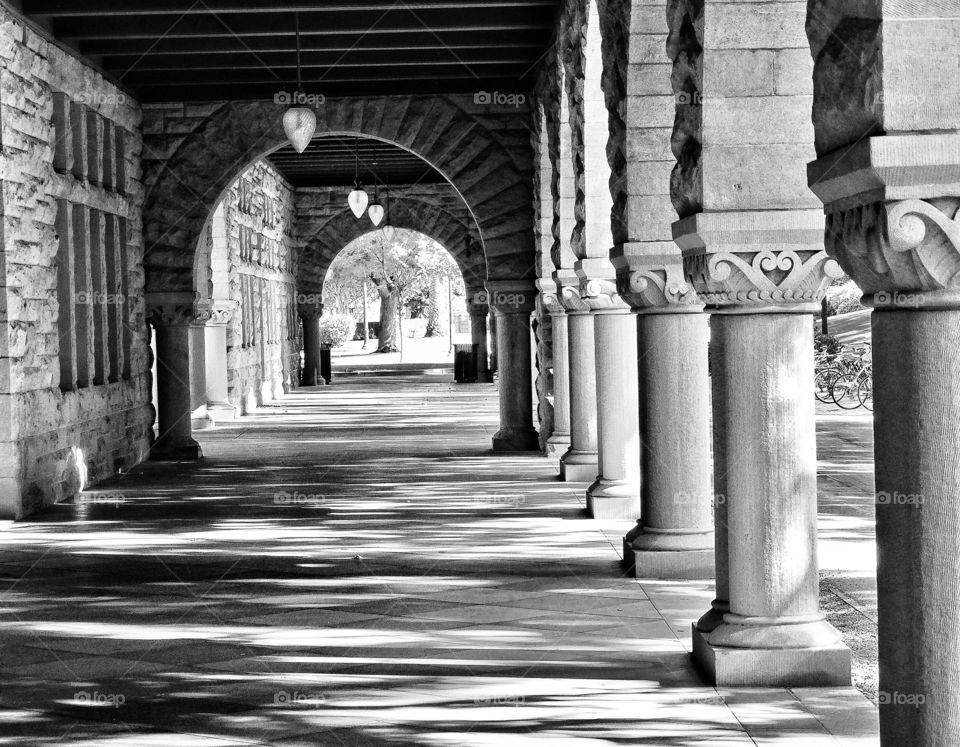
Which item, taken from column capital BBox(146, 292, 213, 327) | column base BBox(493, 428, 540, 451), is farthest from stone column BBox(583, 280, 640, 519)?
column capital BBox(146, 292, 213, 327)

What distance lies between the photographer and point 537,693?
175 inches

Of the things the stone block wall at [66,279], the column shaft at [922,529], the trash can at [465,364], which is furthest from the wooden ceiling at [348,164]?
the column shaft at [922,529]

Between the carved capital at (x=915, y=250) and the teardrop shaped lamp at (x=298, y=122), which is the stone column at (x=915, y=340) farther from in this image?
the teardrop shaped lamp at (x=298, y=122)

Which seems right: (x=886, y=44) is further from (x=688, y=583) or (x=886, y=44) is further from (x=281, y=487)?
(x=281, y=487)

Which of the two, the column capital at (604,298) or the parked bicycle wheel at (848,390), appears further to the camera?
the parked bicycle wheel at (848,390)

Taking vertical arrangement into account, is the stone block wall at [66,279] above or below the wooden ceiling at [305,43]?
below

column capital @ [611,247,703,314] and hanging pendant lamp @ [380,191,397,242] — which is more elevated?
hanging pendant lamp @ [380,191,397,242]

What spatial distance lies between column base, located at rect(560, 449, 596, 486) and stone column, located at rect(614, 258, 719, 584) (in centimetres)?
393

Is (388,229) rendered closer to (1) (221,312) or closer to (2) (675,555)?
(1) (221,312)

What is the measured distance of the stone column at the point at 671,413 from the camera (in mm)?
6168

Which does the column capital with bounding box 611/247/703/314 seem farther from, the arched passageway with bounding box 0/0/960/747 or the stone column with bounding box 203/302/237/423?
the stone column with bounding box 203/302/237/423

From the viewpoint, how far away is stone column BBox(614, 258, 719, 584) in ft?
20.2

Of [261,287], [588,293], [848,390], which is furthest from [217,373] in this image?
[588,293]

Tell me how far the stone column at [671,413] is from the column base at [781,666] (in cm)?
178
